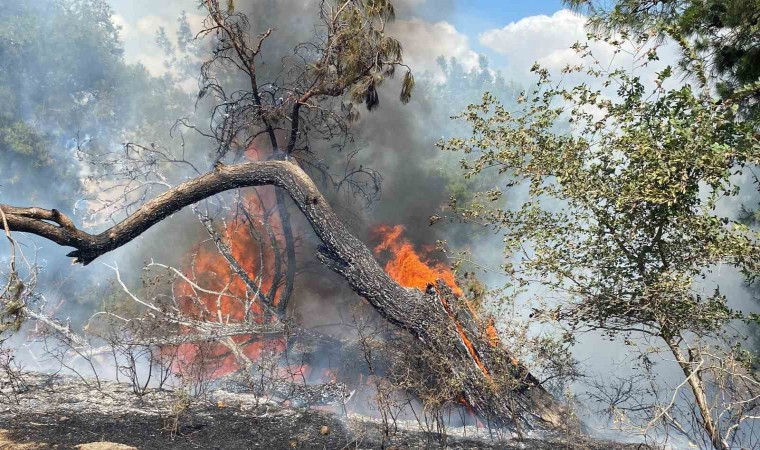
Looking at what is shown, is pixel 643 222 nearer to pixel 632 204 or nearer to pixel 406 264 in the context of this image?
pixel 632 204

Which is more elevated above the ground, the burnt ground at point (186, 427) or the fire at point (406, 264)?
the fire at point (406, 264)

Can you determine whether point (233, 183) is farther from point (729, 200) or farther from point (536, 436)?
point (729, 200)

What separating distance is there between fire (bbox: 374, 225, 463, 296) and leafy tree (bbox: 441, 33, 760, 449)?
12.9ft

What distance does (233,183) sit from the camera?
31.6 feet

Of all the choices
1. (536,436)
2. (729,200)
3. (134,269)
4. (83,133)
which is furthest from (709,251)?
(83,133)

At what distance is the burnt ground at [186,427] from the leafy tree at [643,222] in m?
1.65

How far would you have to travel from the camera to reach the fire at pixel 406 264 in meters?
11.5

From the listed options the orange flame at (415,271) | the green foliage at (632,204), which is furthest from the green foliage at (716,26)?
the orange flame at (415,271)

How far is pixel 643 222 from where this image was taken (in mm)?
5914

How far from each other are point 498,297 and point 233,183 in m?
4.87

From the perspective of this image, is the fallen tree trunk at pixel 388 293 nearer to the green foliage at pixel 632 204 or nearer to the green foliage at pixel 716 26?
the green foliage at pixel 632 204

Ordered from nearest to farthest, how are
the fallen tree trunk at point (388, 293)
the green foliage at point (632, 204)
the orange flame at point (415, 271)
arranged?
the green foliage at point (632, 204) → the fallen tree trunk at point (388, 293) → the orange flame at point (415, 271)

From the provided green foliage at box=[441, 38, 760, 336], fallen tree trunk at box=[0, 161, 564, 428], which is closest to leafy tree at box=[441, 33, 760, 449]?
green foliage at box=[441, 38, 760, 336]

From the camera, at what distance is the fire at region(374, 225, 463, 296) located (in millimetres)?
11547
